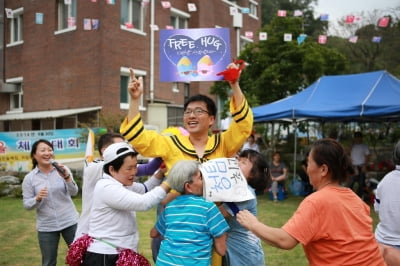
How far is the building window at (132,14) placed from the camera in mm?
16562

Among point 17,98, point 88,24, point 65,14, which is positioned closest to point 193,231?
point 88,24

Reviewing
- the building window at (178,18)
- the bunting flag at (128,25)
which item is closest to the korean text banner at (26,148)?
the bunting flag at (128,25)

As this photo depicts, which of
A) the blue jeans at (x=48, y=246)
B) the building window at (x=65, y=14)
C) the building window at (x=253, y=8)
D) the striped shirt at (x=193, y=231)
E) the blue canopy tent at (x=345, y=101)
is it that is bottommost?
the blue jeans at (x=48, y=246)

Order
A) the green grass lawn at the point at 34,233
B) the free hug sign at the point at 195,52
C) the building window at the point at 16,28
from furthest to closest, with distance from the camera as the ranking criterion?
1. the building window at the point at 16,28
2. the green grass lawn at the point at 34,233
3. the free hug sign at the point at 195,52

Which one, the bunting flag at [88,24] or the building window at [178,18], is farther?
the building window at [178,18]

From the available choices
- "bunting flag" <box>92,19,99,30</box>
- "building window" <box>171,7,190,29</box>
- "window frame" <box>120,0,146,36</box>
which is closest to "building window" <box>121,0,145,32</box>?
"window frame" <box>120,0,146,36</box>

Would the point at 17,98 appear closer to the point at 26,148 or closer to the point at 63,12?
the point at 63,12

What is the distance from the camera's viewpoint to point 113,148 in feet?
8.89

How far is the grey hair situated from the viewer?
2365mm

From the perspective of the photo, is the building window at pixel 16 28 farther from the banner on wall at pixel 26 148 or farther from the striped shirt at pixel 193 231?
the striped shirt at pixel 193 231

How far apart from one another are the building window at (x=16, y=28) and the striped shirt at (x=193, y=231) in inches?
737

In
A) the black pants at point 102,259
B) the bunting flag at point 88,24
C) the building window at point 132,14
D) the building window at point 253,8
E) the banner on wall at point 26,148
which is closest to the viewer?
the black pants at point 102,259

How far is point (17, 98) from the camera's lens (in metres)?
19.3

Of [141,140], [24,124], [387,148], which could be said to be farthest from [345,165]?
[24,124]
